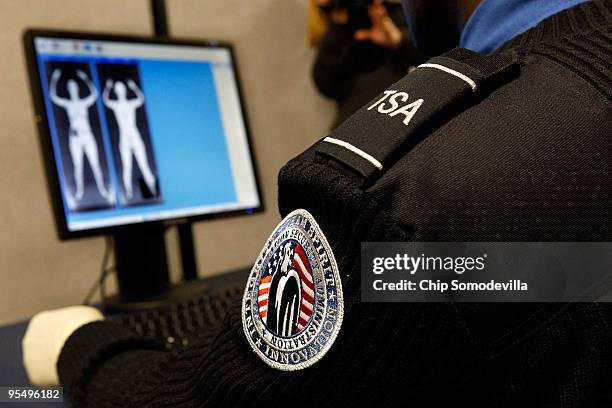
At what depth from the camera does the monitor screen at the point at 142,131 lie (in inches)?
35.0

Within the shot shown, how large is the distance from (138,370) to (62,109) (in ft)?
1.69

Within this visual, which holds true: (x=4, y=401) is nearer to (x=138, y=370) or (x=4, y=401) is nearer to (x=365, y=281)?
(x=138, y=370)

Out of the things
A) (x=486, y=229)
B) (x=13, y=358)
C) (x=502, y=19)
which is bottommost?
(x=13, y=358)

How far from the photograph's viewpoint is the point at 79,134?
2.95 feet

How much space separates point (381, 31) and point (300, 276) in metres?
1.23

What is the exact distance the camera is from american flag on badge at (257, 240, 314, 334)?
1.10 feet

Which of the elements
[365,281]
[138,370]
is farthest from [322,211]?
[138,370]

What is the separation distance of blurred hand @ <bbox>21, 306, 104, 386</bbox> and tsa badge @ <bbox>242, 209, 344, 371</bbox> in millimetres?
363

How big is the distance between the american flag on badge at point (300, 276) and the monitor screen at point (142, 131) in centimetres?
59

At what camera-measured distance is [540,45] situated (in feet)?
1.20

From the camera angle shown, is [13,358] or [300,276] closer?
[300,276]

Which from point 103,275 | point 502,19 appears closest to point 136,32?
point 103,275

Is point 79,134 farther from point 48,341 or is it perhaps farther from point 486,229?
point 486,229

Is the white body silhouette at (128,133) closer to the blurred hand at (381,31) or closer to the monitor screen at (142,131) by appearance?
the monitor screen at (142,131)
